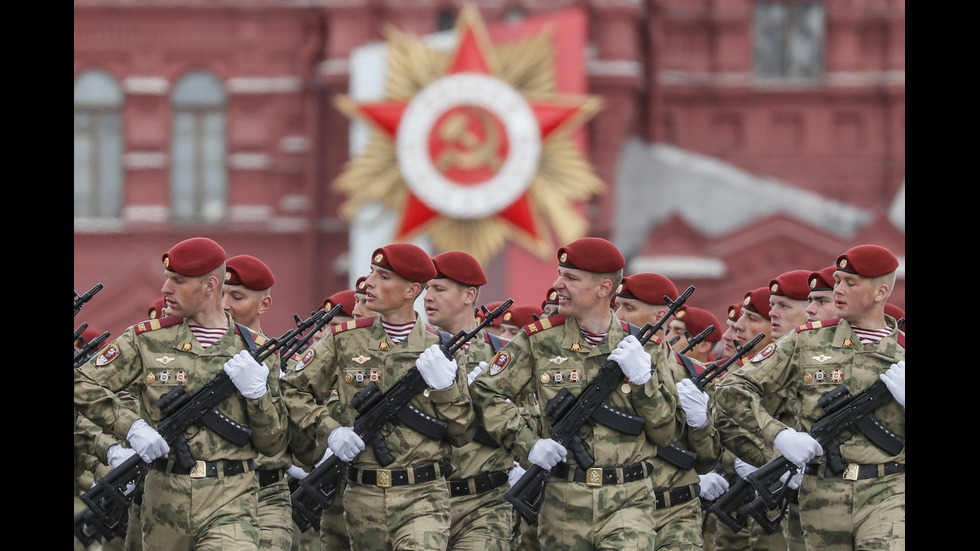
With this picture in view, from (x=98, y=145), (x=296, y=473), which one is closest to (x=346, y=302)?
(x=296, y=473)

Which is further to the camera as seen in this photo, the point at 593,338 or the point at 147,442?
the point at 593,338

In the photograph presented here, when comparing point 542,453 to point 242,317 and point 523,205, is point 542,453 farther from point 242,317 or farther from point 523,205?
point 523,205

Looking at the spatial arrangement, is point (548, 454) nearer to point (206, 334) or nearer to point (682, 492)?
point (682, 492)

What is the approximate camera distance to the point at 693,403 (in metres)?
7.80

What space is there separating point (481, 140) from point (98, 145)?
206 inches

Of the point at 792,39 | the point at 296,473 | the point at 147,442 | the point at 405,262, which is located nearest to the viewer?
the point at 147,442

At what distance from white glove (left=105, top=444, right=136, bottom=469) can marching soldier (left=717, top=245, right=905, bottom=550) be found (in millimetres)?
2862

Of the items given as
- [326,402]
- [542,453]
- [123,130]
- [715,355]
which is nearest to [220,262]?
[326,402]

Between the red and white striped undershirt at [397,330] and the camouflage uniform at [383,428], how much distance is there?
0.08 feet

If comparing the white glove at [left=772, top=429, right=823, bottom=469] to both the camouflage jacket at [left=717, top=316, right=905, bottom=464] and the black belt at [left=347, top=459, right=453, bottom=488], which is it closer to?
the camouflage jacket at [left=717, top=316, right=905, bottom=464]

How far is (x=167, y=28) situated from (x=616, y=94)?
5904 mm

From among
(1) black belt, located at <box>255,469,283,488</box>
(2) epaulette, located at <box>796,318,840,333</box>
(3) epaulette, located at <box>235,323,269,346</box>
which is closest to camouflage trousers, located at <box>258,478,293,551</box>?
(1) black belt, located at <box>255,469,283,488</box>

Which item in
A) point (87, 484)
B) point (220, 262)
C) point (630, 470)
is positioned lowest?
point (87, 484)

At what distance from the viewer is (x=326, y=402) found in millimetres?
7820
